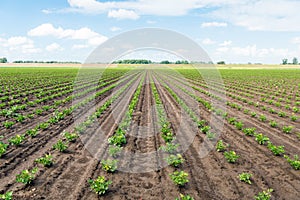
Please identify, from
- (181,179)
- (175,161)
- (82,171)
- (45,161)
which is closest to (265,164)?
(175,161)

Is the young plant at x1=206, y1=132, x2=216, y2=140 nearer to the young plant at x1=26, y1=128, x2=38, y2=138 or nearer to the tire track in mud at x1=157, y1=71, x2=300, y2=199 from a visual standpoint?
the tire track in mud at x1=157, y1=71, x2=300, y2=199

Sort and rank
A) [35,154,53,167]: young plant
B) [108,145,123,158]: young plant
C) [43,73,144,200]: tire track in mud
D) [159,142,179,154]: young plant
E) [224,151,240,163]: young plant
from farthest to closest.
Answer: [159,142,179,154]: young plant < [108,145,123,158]: young plant < [224,151,240,163]: young plant < [35,154,53,167]: young plant < [43,73,144,200]: tire track in mud

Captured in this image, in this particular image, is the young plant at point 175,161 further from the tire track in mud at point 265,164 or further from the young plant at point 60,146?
the young plant at point 60,146

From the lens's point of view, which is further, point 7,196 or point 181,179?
point 181,179

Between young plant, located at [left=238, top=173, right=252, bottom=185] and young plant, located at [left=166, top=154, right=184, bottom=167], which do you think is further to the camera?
young plant, located at [left=166, top=154, right=184, bottom=167]

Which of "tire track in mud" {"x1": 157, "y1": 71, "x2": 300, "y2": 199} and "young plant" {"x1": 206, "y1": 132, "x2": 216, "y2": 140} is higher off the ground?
"young plant" {"x1": 206, "y1": 132, "x2": 216, "y2": 140}

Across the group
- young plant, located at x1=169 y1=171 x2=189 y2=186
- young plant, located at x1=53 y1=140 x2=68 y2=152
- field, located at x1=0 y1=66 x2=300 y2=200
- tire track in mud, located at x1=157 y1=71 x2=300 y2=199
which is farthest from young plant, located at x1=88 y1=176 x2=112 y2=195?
tire track in mud, located at x1=157 y1=71 x2=300 y2=199

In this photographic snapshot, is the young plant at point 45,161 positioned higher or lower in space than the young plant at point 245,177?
higher

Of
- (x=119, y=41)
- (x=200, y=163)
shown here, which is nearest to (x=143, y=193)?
(x=200, y=163)

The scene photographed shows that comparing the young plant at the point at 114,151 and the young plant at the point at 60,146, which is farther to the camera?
the young plant at the point at 60,146

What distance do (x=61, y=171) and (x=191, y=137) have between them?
17.1ft

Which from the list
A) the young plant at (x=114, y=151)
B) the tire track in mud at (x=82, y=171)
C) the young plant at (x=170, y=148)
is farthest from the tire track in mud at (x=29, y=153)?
the young plant at (x=170, y=148)

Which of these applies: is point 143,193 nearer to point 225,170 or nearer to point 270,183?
point 225,170

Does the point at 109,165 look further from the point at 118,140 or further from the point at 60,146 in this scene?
the point at 60,146
